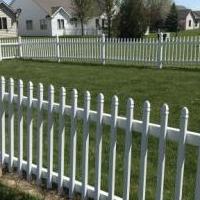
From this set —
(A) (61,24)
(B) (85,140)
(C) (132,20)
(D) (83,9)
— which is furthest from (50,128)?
(A) (61,24)

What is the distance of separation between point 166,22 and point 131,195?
215ft

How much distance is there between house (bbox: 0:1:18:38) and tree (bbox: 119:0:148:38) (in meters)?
15.6

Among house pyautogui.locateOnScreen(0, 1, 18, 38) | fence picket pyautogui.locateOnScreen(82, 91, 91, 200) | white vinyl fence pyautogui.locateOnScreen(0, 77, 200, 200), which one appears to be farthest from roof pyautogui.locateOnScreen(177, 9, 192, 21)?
fence picket pyautogui.locateOnScreen(82, 91, 91, 200)

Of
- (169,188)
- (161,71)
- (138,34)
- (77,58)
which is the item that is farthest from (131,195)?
(138,34)

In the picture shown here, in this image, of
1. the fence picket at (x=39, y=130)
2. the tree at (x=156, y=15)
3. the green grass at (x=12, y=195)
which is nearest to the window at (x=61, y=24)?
the tree at (x=156, y=15)

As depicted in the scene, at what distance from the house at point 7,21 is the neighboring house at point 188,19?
46.7 m

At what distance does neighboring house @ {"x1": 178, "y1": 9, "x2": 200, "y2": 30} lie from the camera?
94.6 m

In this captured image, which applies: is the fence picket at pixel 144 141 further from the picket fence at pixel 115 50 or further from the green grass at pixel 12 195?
the picket fence at pixel 115 50

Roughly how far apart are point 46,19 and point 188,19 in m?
47.9

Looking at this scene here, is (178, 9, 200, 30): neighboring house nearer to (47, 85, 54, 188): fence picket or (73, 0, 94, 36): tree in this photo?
(73, 0, 94, 36): tree

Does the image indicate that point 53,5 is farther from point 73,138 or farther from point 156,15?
point 73,138

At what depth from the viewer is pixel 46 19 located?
62.4m

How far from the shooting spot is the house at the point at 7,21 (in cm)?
5184

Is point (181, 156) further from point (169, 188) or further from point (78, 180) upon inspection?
point (78, 180)
